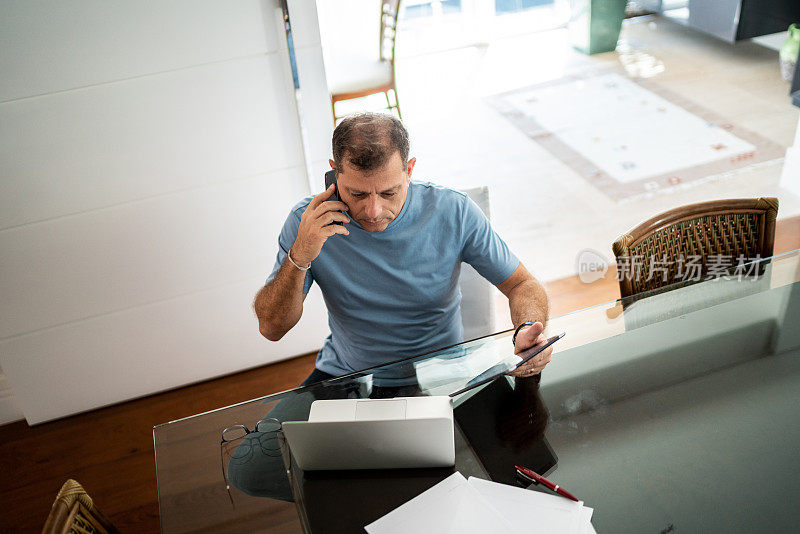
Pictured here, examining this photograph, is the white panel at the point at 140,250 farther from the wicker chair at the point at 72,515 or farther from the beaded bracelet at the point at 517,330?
the wicker chair at the point at 72,515

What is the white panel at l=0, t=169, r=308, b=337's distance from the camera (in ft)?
7.92

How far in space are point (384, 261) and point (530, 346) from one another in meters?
0.46

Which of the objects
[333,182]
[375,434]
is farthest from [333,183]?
[375,434]

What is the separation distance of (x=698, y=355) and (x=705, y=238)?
558mm

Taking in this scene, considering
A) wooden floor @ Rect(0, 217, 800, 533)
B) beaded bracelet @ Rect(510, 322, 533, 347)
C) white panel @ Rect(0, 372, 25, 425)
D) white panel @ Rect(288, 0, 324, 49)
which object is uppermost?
white panel @ Rect(288, 0, 324, 49)

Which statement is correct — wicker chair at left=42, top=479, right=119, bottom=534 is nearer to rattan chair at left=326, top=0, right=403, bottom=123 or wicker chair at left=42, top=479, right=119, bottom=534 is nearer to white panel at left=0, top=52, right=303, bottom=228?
white panel at left=0, top=52, right=303, bottom=228

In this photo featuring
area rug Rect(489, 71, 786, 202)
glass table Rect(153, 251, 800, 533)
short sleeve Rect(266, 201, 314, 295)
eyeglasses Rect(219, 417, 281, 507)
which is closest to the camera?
glass table Rect(153, 251, 800, 533)

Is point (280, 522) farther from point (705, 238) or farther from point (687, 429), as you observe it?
point (705, 238)

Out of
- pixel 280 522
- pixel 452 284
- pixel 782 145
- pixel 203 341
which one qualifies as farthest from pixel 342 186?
pixel 782 145

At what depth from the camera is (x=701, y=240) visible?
2025mm

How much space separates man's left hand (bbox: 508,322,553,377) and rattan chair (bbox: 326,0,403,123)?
1.27 m

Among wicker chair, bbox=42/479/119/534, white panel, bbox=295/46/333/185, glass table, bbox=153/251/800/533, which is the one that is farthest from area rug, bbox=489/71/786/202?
wicker chair, bbox=42/479/119/534

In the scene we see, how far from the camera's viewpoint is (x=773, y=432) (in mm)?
1381

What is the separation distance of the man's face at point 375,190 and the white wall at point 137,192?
0.84 metres
